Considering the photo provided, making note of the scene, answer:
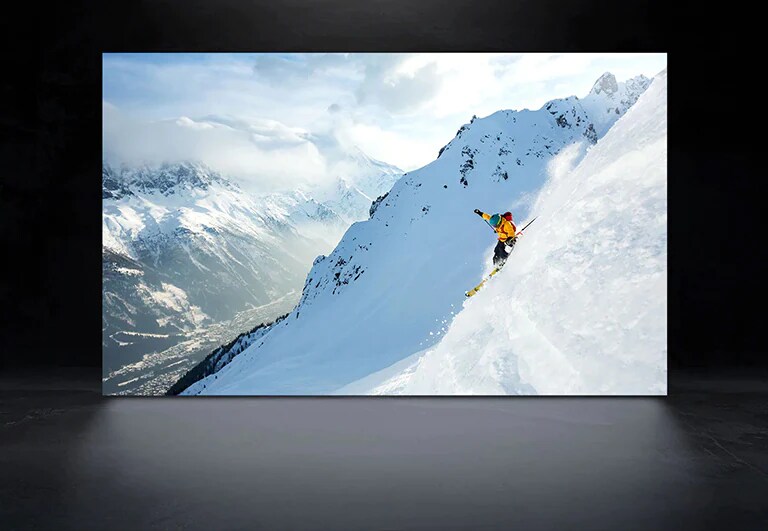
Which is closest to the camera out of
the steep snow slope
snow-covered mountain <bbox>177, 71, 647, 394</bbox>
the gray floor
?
the gray floor

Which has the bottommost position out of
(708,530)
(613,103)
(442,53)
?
(708,530)

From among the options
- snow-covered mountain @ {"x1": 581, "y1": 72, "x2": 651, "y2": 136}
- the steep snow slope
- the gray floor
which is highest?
snow-covered mountain @ {"x1": 581, "y1": 72, "x2": 651, "y2": 136}

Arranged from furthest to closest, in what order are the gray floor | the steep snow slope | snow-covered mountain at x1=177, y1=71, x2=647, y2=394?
snow-covered mountain at x1=177, y1=71, x2=647, y2=394
the steep snow slope
the gray floor

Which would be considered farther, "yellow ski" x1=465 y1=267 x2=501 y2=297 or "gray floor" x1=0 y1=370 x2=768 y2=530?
"yellow ski" x1=465 y1=267 x2=501 y2=297

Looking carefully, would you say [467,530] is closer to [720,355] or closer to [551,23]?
[720,355]

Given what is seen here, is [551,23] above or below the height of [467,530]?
above

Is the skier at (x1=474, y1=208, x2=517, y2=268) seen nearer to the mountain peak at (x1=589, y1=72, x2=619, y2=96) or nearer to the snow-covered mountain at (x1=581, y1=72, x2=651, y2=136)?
the snow-covered mountain at (x1=581, y1=72, x2=651, y2=136)

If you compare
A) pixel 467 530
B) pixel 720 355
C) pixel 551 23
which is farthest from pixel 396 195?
pixel 467 530

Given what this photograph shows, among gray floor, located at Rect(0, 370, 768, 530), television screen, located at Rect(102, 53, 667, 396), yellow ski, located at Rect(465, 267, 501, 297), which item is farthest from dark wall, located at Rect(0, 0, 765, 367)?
yellow ski, located at Rect(465, 267, 501, 297)
